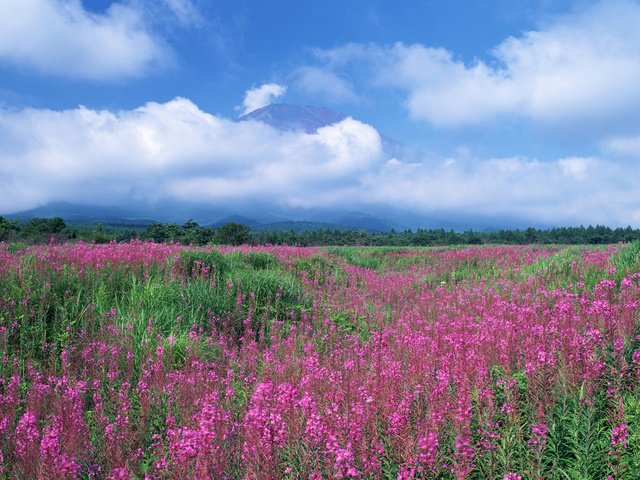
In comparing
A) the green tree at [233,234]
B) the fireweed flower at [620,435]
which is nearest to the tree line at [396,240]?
the green tree at [233,234]

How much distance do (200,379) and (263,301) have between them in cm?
506

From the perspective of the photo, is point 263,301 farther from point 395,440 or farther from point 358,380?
point 395,440

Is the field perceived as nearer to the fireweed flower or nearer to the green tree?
the fireweed flower

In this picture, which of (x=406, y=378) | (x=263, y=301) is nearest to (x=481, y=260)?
(x=263, y=301)

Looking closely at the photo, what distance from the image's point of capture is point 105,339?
6301 millimetres

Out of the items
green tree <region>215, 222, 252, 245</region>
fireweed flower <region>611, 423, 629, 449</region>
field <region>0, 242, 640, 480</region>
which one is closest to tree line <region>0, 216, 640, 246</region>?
green tree <region>215, 222, 252, 245</region>

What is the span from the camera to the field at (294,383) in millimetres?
2740

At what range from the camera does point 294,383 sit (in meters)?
4.13

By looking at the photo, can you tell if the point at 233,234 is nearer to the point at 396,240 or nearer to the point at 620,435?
the point at 396,240

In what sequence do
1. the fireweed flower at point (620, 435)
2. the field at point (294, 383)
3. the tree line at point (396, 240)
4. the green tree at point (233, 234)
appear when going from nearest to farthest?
the fireweed flower at point (620, 435) < the field at point (294, 383) < the green tree at point (233, 234) < the tree line at point (396, 240)

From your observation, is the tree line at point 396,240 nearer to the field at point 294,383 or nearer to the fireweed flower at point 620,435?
the field at point 294,383

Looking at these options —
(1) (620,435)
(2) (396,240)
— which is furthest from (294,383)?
(2) (396,240)

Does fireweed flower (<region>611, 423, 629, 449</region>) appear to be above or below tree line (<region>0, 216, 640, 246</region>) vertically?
below

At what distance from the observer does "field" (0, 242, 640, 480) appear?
→ 8.99ft
